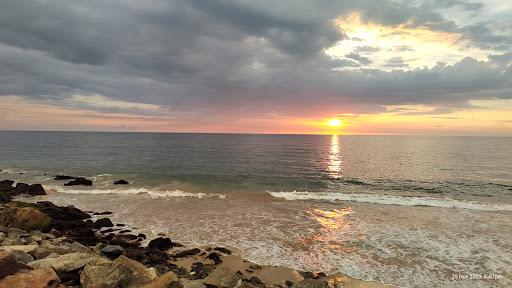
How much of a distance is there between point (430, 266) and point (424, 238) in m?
4.47

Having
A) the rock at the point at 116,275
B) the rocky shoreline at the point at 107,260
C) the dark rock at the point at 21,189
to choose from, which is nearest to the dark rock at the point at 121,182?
the dark rock at the point at 21,189

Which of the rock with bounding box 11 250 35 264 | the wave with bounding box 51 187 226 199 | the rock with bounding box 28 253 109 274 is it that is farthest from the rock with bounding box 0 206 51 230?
the wave with bounding box 51 187 226 199

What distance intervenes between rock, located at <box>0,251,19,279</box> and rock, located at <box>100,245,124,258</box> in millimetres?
6829

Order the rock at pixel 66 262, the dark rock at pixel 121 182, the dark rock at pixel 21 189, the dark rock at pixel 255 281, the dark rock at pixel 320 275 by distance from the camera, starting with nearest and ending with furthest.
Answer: the rock at pixel 66 262
the dark rock at pixel 255 281
the dark rock at pixel 320 275
the dark rock at pixel 21 189
the dark rock at pixel 121 182

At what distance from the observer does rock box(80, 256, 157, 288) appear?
31.1ft

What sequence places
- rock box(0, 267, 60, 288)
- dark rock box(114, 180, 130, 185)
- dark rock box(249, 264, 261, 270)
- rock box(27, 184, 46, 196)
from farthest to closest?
dark rock box(114, 180, 130, 185), rock box(27, 184, 46, 196), dark rock box(249, 264, 261, 270), rock box(0, 267, 60, 288)

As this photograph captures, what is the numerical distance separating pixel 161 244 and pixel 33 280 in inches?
356

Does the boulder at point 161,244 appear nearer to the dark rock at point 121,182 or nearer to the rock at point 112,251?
the rock at point 112,251

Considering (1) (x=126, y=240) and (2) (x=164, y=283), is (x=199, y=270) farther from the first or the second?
(1) (x=126, y=240)

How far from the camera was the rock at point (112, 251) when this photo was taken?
50.4 feet

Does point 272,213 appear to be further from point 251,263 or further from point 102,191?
point 102,191

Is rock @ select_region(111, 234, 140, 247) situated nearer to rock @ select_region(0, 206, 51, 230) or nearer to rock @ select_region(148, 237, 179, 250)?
rock @ select_region(148, 237, 179, 250)

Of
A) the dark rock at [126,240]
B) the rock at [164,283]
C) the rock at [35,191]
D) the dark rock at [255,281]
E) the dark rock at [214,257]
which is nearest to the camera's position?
the rock at [164,283]

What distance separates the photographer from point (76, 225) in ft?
65.8
